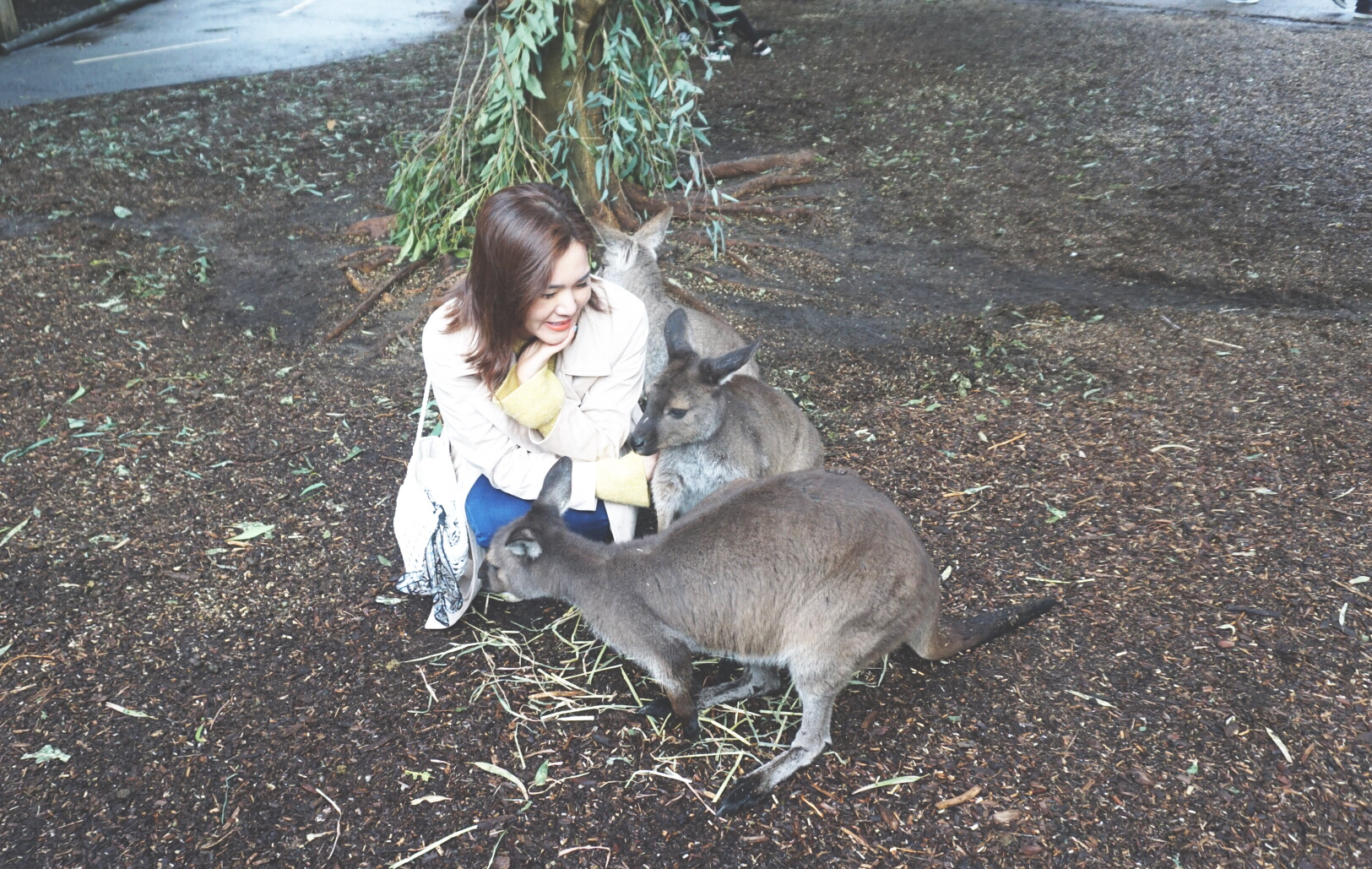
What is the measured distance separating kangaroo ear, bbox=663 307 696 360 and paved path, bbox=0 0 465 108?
8.67m

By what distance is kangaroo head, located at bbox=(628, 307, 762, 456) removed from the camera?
11.7 feet

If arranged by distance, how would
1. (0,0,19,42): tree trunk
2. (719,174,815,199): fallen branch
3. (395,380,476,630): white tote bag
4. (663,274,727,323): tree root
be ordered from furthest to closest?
(0,0,19,42): tree trunk, (719,174,815,199): fallen branch, (663,274,727,323): tree root, (395,380,476,630): white tote bag

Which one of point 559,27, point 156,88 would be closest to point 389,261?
point 559,27

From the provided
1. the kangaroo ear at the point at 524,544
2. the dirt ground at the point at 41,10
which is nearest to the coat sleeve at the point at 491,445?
the kangaroo ear at the point at 524,544

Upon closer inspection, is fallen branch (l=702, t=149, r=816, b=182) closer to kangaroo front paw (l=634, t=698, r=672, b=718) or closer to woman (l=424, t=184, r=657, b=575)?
woman (l=424, t=184, r=657, b=575)

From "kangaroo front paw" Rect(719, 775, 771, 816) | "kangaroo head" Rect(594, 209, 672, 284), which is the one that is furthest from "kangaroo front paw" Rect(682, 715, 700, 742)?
"kangaroo head" Rect(594, 209, 672, 284)

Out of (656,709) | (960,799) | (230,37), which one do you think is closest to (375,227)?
(656,709)

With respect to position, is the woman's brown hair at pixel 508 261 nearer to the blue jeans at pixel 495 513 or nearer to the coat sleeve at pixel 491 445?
the coat sleeve at pixel 491 445

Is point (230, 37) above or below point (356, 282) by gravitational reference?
above

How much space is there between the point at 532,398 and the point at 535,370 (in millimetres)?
93

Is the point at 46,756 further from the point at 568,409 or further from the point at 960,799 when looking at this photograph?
the point at 960,799

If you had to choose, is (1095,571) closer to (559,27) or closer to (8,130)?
(559,27)

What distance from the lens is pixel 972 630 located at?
307 centimetres

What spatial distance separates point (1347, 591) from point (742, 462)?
2035 millimetres
